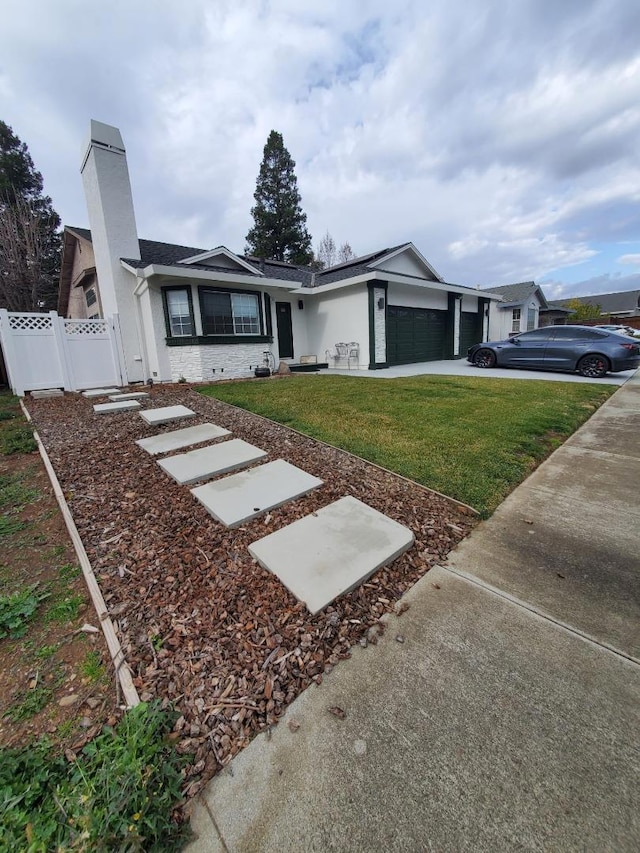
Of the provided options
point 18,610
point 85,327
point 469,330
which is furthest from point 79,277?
point 469,330

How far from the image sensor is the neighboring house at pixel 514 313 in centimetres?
2236

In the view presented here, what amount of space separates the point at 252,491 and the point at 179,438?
6.15ft

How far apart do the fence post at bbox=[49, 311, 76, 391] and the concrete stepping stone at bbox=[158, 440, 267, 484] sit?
7039mm

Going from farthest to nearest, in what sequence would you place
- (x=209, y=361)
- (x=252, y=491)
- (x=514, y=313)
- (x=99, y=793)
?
1. (x=514, y=313)
2. (x=209, y=361)
3. (x=252, y=491)
4. (x=99, y=793)

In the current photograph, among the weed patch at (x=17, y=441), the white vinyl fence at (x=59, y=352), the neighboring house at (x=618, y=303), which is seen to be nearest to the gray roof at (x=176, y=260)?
the white vinyl fence at (x=59, y=352)

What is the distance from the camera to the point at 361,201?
17.8 meters

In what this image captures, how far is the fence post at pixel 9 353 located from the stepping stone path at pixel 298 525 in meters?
6.81

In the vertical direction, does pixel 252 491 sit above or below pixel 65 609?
above

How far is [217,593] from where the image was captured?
196cm

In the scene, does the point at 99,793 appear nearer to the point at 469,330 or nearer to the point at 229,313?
the point at 229,313

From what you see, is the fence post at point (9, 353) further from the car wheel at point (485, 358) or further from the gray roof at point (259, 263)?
the car wheel at point (485, 358)

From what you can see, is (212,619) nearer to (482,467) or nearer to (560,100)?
(482,467)

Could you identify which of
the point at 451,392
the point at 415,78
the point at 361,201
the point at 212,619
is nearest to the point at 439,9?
the point at 415,78

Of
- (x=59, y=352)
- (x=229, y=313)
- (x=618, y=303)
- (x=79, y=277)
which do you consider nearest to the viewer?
(x=59, y=352)
